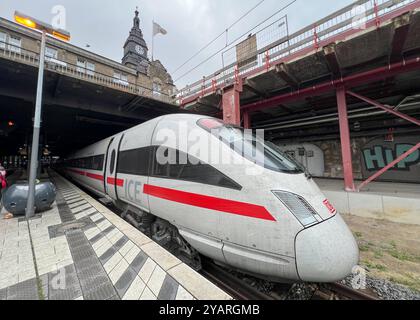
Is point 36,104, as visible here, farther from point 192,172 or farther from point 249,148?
point 249,148

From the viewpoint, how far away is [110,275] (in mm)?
2213

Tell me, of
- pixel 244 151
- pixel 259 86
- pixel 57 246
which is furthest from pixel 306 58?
pixel 57 246

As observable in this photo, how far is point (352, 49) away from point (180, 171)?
7097 mm

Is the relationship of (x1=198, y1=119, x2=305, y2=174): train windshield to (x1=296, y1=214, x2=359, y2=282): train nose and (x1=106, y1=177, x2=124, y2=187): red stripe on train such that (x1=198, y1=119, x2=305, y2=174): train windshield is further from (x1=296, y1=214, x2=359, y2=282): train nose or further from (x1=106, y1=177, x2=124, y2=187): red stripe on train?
(x1=106, y1=177, x2=124, y2=187): red stripe on train

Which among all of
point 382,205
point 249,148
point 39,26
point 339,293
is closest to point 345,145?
point 382,205

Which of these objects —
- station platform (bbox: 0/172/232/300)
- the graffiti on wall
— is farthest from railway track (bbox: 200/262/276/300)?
the graffiti on wall

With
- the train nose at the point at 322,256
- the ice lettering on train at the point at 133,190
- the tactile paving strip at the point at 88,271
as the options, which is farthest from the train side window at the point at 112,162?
the train nose at the point at 322,256

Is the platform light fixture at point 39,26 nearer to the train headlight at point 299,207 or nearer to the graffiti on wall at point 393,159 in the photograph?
the train headlight at point 299,207

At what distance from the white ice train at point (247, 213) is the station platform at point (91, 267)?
21.4 inches

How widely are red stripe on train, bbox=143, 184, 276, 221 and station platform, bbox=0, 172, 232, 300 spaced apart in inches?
31.9

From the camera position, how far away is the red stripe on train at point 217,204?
2.10m

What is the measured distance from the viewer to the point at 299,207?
208 cm

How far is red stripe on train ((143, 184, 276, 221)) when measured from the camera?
2.10 m
